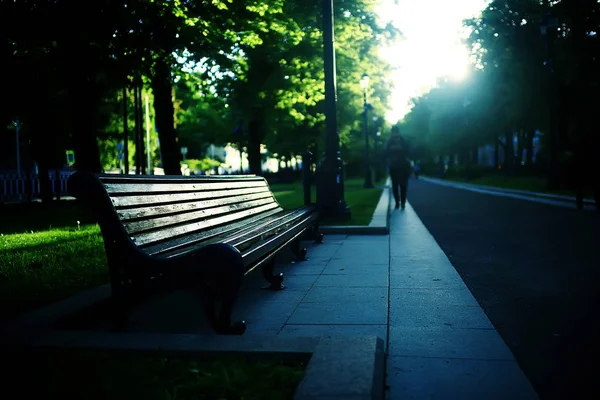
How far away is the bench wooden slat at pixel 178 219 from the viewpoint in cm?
371

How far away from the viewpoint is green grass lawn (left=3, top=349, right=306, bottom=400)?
2697 millimetres

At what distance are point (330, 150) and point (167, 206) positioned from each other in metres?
8.05

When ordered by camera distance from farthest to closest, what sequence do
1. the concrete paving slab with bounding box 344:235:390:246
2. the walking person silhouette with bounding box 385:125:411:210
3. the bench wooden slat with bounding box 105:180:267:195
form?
1. the walking person silhouette with bounding box 385:125:411:210
2. the concrete paving slab with bounding box 344:235:390:246
3. the bench wooden slat with bounding box 105:180:267:195

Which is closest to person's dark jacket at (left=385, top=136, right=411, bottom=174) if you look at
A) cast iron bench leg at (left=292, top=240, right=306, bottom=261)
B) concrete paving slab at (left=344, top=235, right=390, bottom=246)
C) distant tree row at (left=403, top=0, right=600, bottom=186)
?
concrete paving slab at (left=344, top=235, right=390, bottom=246)

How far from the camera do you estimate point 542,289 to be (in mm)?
5469

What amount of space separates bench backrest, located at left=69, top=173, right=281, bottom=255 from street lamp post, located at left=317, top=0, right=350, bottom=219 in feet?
17.8

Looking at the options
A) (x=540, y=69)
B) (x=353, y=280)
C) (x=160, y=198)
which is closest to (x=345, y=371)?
(x=160, y=198)

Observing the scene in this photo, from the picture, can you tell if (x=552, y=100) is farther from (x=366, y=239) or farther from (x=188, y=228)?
(x=188, y=228)

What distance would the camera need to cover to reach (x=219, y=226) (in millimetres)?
5512

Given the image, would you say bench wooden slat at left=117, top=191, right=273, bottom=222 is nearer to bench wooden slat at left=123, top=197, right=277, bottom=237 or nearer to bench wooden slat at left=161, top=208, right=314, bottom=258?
bench wooden slat at left=123, top=197, right=277, bottom=237

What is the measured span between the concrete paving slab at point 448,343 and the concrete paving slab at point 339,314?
0.31 m

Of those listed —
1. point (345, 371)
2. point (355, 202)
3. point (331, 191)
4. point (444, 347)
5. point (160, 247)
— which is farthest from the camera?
point (355, 202)

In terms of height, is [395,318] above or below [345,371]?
below

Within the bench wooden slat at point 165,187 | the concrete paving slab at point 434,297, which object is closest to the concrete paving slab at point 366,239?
the bench wooden slat at point 165,187
